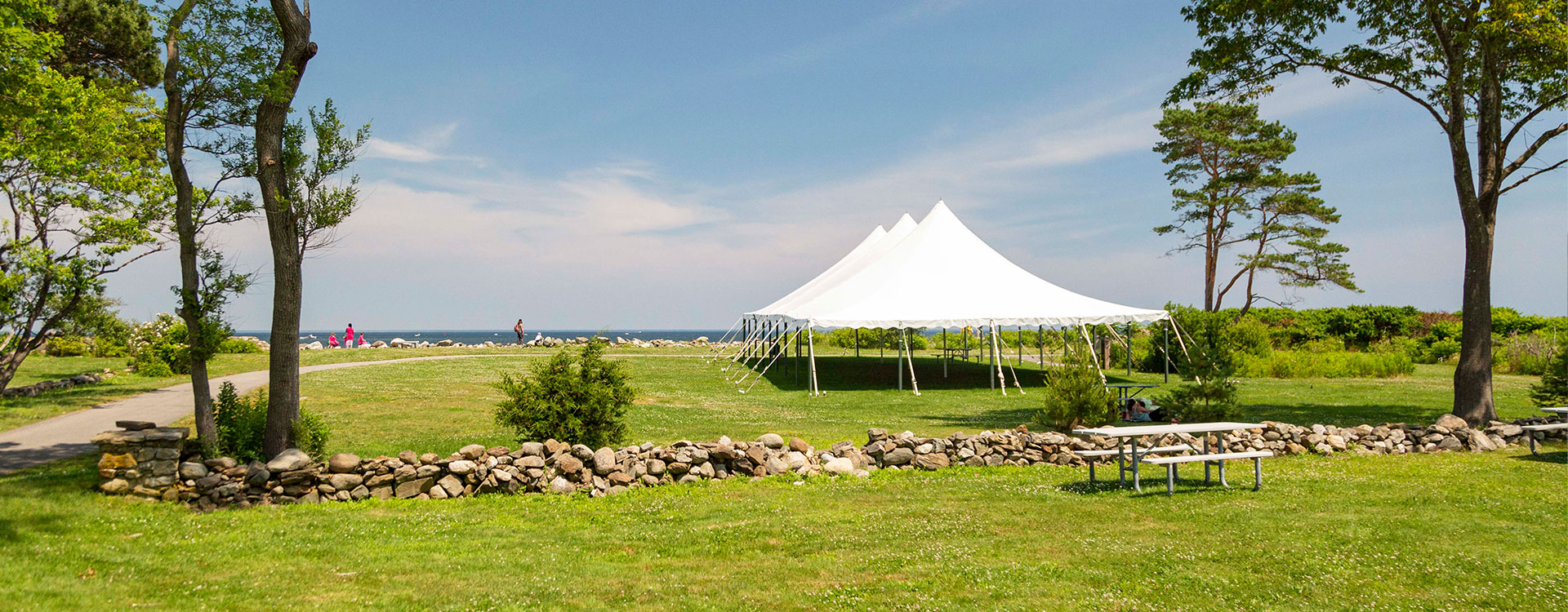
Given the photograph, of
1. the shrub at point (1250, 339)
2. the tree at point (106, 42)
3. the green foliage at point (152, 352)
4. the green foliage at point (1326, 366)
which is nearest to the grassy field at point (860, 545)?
the tree at point (106, 42)

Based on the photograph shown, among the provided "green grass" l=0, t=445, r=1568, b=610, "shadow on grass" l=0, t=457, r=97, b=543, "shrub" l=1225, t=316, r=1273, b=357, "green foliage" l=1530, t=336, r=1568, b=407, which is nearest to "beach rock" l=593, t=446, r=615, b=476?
"green grass" l=0, t=445, r=1568, b=610

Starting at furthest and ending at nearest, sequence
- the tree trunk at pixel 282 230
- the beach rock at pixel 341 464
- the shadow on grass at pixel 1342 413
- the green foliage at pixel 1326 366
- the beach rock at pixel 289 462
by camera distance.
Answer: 1. the green foliage at pixel 1326 366
2. the shadow on grass at pixel 1342 413
3. the tree trunk at pixel 282 230
4. the beach rock at pixel 341 464
5. the beach rock at pixel 289 462

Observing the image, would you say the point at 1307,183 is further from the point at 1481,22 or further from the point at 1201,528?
the point at 1201,528

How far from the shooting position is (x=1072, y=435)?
927 cm

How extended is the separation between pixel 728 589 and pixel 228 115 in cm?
743

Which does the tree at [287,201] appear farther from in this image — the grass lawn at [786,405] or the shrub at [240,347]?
the shrub at [240,347]

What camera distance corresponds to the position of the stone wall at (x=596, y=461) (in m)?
6.43

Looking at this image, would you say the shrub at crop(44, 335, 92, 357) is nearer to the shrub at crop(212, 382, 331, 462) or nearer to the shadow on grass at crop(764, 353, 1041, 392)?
the shadow on grass at crop(764, 353, 1041, 392)

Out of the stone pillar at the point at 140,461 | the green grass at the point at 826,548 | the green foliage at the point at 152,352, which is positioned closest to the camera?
the green grass at the point at 826,548

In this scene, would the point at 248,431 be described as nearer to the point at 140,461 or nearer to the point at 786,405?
the point at 140,461

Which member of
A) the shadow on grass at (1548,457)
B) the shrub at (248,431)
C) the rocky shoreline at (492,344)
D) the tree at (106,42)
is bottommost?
the shadow on grass at (1548,457)

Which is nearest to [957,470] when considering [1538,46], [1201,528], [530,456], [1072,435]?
[1072,435]

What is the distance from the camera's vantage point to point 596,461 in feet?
24.0

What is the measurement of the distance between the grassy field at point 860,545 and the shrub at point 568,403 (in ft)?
3.49
